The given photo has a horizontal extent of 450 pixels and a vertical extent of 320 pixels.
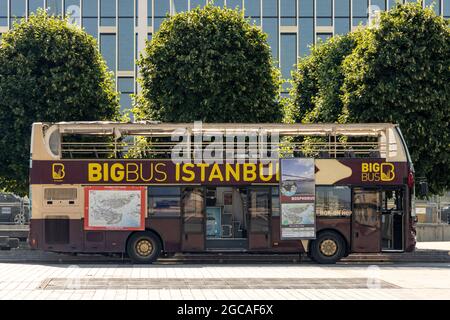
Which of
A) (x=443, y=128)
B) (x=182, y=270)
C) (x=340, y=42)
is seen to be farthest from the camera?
(x=340, y=42)

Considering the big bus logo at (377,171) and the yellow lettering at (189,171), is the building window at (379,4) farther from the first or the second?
the yellow lettering at (189,171)

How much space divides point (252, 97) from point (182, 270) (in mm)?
12576

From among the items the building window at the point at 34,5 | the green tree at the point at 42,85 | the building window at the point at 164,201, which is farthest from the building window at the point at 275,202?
the building window at the point at 34,5

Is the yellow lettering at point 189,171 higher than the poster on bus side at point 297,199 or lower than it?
higher

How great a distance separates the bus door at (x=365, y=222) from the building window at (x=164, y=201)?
5.26 m

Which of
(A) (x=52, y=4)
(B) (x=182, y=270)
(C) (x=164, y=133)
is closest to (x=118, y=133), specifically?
(C) (x=164, y=133)

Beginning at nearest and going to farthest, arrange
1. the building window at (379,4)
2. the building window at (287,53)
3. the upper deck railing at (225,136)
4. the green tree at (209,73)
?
the upper deck railing at (225,136) → the green tree at (209,73) → the building window at (287,53) → the building window at (379,4)

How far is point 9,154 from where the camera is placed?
31328 mm

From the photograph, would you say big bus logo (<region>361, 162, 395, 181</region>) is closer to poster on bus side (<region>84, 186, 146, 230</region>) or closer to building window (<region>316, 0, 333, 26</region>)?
poster on bus side (<region>84, 186, 146, 230</region>)

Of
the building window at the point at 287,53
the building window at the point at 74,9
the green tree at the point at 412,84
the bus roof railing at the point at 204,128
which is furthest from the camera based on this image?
the building window at the point at 287,53

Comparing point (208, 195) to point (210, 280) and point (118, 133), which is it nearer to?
point (118, 133)

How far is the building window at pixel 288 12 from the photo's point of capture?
62.0m

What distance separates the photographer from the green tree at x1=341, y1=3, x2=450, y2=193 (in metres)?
30.3

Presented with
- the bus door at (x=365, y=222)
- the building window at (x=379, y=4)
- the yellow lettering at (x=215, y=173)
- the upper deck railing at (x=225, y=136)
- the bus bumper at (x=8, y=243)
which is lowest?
the bus bumper at (x=8, y=243)
